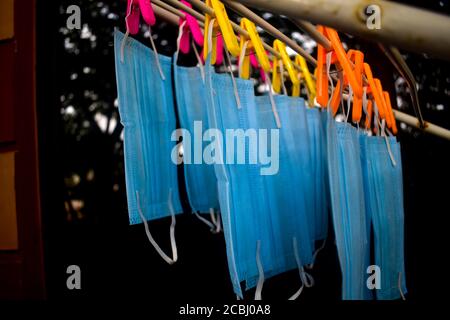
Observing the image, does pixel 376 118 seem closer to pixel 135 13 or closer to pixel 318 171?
pixel 318 171

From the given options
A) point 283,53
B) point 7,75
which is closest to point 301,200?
point 283,53

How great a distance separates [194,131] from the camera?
3.98 feet

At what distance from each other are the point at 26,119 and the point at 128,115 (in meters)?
0.39

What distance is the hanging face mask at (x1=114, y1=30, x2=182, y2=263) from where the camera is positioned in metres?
0.95

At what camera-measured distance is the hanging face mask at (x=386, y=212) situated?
1.32 meters

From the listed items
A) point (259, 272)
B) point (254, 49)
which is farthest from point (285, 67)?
point (259, 272)

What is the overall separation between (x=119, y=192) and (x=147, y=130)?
88.7 inches

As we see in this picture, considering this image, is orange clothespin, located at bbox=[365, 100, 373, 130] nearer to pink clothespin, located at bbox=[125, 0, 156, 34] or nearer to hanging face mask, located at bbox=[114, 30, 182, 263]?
hanging face mask, located at bbox=[114, 30, 182, 263]

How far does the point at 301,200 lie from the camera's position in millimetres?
1254

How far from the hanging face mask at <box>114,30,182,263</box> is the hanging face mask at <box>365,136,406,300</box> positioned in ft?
2.23

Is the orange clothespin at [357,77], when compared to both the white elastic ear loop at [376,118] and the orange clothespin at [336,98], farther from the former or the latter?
the white elastic ear loop at [376,118]

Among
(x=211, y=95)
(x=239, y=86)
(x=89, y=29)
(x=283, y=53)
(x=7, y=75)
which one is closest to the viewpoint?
(x=211, y=95)
